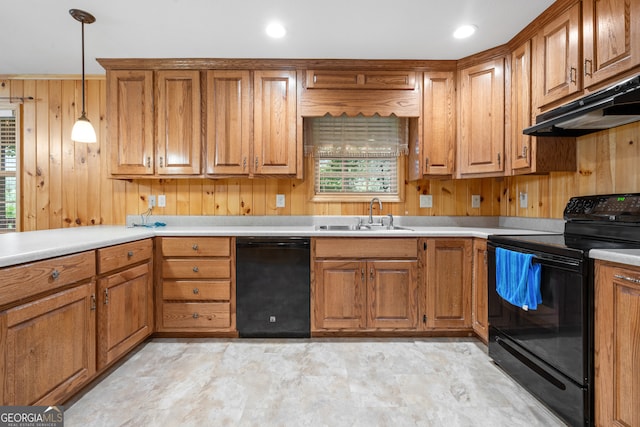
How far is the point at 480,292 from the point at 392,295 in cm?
67

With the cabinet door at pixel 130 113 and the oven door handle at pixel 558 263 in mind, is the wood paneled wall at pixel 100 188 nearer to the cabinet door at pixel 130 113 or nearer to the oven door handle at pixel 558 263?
the cabinet door at pixel 130 113

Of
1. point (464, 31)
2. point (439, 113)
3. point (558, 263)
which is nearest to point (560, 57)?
point (464, 31)

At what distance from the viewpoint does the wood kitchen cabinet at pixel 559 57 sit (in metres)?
1.91

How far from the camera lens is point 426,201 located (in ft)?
10.2

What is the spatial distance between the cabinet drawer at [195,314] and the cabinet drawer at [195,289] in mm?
64

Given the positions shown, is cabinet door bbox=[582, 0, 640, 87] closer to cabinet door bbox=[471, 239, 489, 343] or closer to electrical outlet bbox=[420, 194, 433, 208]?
cabinet door bbox=[471, 239, 489, 343]

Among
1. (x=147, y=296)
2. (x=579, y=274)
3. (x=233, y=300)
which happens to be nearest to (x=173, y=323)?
(x=147, y=296)

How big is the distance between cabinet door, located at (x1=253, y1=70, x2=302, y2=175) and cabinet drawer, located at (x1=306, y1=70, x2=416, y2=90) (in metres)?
0.21

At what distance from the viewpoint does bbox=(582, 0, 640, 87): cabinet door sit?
5.12 ft

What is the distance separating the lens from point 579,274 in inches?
57.9

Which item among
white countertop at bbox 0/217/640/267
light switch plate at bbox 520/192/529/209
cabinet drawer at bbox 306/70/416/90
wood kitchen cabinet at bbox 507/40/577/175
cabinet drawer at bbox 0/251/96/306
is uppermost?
cabinet drawer at bbox 306/70/416/90

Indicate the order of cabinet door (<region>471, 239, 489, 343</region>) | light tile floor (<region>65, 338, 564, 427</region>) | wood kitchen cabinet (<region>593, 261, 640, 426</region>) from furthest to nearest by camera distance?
cabinet door (<region>471, 239, 489, 343</region>) → light tile floor (<region>65, 338, 564, 427</region>) → wood kitchen cabinet (<region>593, 261, 640, 426</region>)

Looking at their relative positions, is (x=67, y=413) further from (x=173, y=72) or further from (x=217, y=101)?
(x=173, y=72)

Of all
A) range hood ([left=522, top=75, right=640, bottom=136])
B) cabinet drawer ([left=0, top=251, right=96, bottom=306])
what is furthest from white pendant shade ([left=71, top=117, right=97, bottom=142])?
range hood ([left=522, top=75, right=640, bottom=136])
